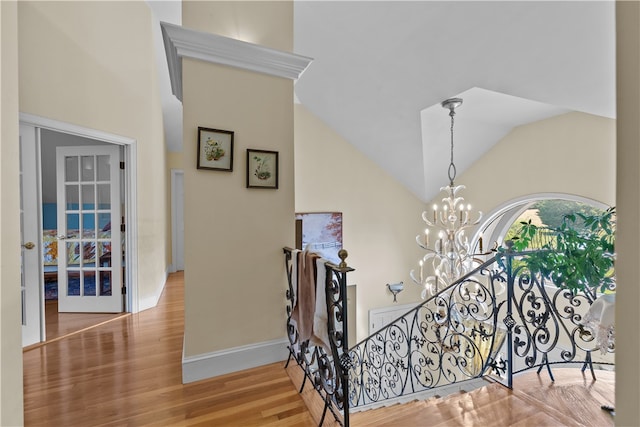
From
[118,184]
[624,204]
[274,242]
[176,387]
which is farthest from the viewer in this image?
[118,184]

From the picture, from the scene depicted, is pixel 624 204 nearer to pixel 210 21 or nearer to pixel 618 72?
pixel 618 72

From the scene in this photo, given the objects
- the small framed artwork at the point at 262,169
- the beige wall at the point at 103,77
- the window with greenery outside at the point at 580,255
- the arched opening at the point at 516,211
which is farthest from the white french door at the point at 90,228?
the arched opening at the point at 516,211

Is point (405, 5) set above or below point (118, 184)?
above

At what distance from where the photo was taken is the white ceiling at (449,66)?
228cm

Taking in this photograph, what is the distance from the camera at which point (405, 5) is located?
259 cm

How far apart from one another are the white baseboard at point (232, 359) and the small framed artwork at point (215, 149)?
4.43ft

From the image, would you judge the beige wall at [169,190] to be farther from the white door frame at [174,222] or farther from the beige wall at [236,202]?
the beige wall at [236,202]

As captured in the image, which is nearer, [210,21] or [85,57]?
[210,21]

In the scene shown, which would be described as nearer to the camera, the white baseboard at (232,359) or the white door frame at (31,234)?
the white baseboard at (232,359)

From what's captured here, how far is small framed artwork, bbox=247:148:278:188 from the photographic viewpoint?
7.44 ft

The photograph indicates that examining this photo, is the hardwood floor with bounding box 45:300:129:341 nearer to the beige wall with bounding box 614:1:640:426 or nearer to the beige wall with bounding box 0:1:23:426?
the beige wall with bounding box 0:1:23:426


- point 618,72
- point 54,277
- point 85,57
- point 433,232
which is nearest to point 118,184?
point 85,57

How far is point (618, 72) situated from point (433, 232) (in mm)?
5430

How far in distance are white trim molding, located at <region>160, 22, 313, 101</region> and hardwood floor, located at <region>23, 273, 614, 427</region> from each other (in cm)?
222
